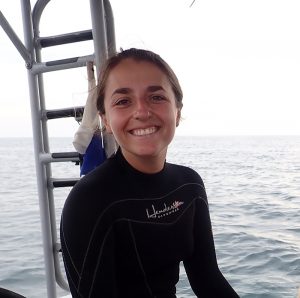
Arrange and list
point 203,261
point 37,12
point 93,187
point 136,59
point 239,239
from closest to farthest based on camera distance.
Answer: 1. point 93,187
2. point 136,59
3. point 203,261
4. point 37,12
5. point 239,239

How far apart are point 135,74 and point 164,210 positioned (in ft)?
1.60

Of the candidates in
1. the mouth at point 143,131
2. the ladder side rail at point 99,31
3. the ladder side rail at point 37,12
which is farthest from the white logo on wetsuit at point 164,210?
the ladder side rail at point 37,12

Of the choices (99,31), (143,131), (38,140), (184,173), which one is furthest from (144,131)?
(38,140)

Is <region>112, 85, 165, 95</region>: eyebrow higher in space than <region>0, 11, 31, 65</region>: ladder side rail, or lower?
lower

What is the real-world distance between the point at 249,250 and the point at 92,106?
4934 millimetres

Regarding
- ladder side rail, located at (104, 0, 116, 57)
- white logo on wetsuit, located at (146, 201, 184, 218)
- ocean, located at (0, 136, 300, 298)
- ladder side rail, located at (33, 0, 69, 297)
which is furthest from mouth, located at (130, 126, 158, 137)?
ocean, located at (0, 136, 300, 298)

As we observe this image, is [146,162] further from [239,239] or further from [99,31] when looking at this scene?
[239,239]

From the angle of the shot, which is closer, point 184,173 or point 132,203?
point 132,203

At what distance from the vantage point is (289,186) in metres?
11.7

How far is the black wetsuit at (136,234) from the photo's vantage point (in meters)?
1.13

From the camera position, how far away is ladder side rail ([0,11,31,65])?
1558 mm

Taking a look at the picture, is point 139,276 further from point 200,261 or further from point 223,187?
point 223,187

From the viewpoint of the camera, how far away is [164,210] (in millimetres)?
1347

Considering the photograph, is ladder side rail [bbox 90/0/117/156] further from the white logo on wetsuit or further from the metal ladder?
the white logo on wetsuit
